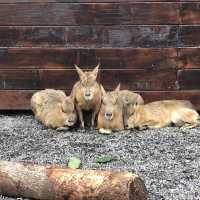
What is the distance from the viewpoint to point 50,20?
7758 mm

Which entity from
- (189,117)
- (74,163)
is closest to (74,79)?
(189,117)

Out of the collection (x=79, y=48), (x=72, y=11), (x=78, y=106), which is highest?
(x=72, y=11)

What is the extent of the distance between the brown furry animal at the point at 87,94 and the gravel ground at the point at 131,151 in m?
0.29

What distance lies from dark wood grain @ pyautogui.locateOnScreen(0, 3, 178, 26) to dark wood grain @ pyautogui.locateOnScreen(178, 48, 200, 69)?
41 centimetres

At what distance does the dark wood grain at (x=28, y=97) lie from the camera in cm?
783

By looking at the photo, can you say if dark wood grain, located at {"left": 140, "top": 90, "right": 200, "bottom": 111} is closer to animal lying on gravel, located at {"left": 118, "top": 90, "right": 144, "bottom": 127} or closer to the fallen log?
animal lying on gravel, located at {"left": 118, "top": 90, "right": 144, "bottom": 127}

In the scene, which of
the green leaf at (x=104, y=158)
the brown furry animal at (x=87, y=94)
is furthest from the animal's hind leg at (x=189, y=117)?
the green leaf at (x=104, y=158)

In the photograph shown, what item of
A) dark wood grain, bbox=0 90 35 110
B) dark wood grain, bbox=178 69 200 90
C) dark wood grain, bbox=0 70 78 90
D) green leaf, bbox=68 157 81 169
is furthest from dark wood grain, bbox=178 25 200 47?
green leaf, bbox=68 157 81 169

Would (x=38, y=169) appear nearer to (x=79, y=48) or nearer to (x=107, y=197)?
(x=107, y=197)

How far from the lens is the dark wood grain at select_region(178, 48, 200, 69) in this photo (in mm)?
7668

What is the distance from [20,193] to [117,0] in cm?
344

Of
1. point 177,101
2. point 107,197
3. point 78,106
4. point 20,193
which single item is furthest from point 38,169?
point 177,101

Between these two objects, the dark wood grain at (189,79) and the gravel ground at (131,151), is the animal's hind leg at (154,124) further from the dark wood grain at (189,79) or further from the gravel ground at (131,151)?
the dark wood grain at (189,79)

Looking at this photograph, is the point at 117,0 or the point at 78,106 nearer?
the point at 78,106
